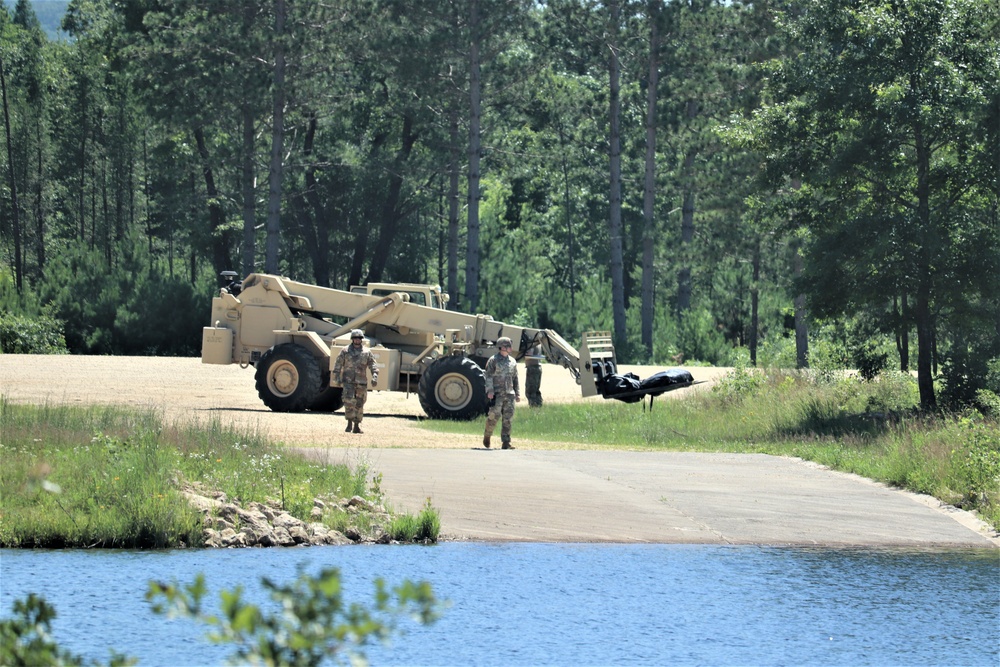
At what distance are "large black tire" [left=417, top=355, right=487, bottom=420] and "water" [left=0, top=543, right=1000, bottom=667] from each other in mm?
11794

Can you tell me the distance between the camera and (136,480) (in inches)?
612

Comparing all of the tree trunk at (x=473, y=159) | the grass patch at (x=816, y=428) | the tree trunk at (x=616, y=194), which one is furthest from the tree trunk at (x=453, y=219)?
the grass patch at (x=816, y=428)

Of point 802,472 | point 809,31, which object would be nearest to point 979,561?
point 802,472

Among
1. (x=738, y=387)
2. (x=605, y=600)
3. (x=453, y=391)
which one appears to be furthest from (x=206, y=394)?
(x=605, y=600)

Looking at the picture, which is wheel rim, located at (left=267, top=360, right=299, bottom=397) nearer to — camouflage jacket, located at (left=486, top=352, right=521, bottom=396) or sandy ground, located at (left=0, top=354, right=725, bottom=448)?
sandy ground, located at (left=0, top=354, right=725, bottom=448)

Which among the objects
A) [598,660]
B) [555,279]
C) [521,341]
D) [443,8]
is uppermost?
[443,8]

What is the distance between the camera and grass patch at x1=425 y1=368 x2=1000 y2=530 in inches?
771

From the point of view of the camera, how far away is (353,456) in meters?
20.0

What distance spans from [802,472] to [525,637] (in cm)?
1020

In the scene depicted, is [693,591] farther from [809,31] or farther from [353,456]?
[809,31]

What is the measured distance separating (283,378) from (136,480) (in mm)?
13287

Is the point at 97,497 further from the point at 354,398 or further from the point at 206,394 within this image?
the point at 206,394

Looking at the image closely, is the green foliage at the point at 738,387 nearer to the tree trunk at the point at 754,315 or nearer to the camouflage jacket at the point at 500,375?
the camouflage jacket at the point at 500,375

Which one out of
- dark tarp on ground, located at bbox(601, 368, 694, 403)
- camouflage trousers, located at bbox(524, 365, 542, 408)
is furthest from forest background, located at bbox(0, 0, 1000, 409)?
camouflage trousers, located at bbox(524, 365, 542, 408)
